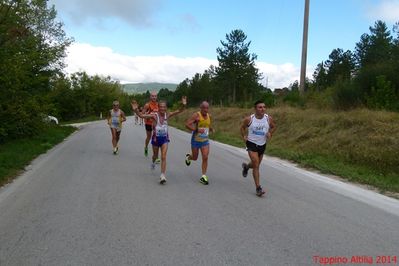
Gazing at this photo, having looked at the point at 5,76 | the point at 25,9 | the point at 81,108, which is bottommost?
the point at 81,108

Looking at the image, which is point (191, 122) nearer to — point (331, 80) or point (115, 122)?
point (115, 122)

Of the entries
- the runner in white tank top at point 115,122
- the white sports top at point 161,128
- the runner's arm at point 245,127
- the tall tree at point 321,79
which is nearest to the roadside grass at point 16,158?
the runner in white tank top at point 115,122

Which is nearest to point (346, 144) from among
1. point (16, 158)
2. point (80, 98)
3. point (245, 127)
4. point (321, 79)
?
point (245, 127)

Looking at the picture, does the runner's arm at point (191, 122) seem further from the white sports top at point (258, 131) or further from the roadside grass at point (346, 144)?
the roadside grass at point (346, 144)

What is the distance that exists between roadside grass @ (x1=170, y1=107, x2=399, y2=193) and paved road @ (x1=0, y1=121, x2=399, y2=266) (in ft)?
5.50

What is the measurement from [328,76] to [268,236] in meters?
56.3

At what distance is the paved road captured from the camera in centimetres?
521

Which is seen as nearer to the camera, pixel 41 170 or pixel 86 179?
pixel 86 179

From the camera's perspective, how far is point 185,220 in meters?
6.66

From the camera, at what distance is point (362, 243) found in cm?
576

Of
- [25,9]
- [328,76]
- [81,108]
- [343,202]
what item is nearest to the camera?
[343,202]

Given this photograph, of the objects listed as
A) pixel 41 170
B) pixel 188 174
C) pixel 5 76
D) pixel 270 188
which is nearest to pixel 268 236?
pixel 270 188

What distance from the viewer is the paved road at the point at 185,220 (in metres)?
5.21

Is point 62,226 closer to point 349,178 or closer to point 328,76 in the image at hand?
point 349,178
